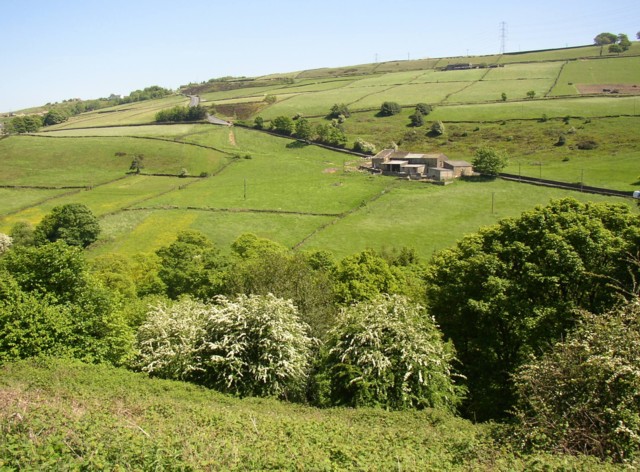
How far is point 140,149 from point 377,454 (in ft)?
398

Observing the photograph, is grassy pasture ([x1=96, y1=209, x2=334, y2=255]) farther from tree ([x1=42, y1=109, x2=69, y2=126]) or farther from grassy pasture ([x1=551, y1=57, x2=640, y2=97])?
tree ([x1=42, y1=109, x2=69, y2=126])

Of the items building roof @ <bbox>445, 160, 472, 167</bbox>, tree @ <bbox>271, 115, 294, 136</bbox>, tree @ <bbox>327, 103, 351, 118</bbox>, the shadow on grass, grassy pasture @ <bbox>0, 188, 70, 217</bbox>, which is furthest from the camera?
Result: tree @ <bbox>327, 103, 351, 118</bbox>

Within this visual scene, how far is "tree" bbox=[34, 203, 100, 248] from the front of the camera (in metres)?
68.7

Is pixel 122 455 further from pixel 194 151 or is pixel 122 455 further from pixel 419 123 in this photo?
pixel 419 123

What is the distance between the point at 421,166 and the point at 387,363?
85.0 meters

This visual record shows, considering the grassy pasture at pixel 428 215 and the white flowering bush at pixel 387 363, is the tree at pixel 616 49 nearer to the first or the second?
the grassy pasture at pixel 428 215

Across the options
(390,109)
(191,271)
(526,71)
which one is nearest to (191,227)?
(191,271)

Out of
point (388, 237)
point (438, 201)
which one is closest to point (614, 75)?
point (438, 201)

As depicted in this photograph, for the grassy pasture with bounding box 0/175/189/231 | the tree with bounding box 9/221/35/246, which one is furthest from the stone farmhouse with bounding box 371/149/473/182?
the tree with bounding box 9/221/35/246

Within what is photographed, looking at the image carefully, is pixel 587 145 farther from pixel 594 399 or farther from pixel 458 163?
pixel 594 399

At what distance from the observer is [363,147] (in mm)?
121125

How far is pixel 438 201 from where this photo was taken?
84250mm

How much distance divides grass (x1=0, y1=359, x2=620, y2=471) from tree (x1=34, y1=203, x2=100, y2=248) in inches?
2197

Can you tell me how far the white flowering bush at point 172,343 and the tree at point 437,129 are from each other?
112047mm
